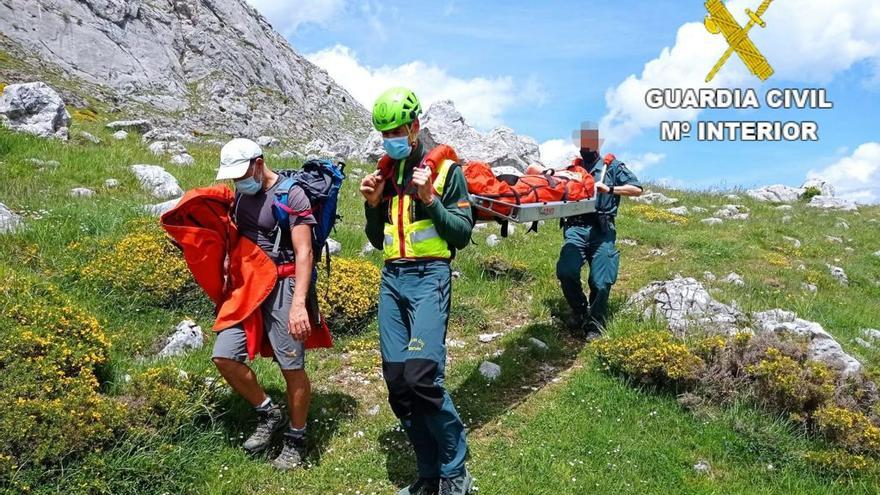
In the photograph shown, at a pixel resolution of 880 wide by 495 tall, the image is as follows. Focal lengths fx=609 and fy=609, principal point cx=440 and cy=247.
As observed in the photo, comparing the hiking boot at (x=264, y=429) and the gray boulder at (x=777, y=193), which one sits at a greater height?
the gray boulder at (x=777, y=193)

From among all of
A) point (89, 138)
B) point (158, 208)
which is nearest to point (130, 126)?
point (89, 138)

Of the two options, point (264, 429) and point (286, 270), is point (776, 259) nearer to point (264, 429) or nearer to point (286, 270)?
point (286, 270)

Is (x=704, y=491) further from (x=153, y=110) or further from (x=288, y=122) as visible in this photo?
(x=288, y=122)

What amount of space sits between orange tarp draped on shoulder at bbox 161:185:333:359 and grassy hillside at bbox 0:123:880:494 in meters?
0.90

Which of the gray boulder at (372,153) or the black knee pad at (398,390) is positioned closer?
the black knee pad at (398,390)

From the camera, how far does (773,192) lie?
25.0 metres

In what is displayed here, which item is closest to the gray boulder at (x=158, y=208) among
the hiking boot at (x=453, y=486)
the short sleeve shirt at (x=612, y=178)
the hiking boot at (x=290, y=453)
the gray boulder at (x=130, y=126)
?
the hiking boot at (x=290, y=453)

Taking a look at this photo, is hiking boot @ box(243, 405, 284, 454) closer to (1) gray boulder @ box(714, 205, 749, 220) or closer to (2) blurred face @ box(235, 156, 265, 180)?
(2) blurred face @ box(235, 156, 265, 180)

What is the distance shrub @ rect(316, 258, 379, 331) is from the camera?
781 centimetres

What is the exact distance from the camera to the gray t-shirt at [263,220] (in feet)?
16.9

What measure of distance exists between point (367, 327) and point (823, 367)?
5194 mm

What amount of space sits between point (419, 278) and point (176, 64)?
Result: 66.6 m

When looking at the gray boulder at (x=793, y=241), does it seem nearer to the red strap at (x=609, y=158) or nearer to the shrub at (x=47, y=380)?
the red strap at (x=609, y=158)

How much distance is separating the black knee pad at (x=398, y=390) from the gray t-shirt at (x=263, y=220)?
139cm
